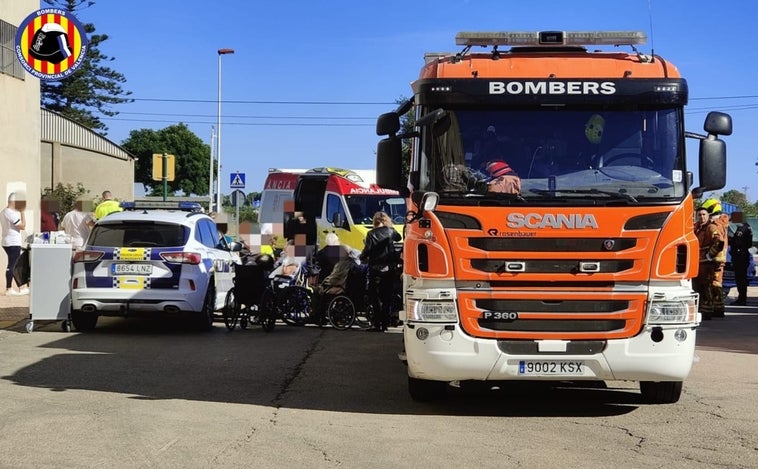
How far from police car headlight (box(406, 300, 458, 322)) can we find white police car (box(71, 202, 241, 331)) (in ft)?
22.5

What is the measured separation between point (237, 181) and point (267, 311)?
17.8 m

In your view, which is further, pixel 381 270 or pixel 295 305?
pixel 295 305

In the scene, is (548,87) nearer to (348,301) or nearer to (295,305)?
(348,301)

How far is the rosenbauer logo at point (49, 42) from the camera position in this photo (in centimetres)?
2017

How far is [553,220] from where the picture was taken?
819cm

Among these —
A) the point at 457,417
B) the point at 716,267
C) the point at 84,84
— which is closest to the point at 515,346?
the point at 457,417

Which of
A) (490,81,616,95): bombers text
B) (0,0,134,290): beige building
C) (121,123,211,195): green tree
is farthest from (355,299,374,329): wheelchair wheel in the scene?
(121,123,211,195): green tree

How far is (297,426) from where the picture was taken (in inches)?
317

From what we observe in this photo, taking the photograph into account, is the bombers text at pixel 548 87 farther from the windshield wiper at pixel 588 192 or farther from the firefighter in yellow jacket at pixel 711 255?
the firefighter in yellow jacket at pixel 711 255

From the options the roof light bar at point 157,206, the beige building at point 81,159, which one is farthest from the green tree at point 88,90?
the roof light bar at point 157,206

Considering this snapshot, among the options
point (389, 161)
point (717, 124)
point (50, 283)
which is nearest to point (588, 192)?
point (717, 124)

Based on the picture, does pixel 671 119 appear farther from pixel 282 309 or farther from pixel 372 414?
pixel 282 309

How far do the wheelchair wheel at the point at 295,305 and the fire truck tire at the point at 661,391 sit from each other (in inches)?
310

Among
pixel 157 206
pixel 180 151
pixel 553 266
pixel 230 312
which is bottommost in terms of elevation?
pixel 230 312
